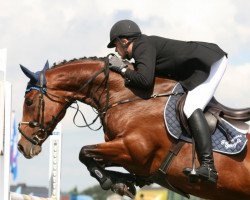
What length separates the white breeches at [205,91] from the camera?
23.2ft

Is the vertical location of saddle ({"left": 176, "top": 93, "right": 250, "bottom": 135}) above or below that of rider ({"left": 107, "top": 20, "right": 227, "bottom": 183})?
below

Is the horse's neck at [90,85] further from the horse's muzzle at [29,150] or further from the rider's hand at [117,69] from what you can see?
the horse's muzzle at [29,150]

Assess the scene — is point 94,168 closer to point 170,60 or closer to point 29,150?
point 29,150

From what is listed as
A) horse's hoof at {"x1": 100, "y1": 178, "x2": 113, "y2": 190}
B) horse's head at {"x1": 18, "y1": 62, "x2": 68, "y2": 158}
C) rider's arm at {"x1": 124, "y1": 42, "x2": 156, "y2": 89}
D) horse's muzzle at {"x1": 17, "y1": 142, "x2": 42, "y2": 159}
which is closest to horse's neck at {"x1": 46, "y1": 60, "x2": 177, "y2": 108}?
horse's head at {"x1": 18, "y1": 62, "x2": 68, "y2": 158}

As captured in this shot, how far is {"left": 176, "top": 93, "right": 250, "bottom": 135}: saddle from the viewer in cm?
711

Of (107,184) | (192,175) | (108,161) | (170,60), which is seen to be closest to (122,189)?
(107,184)

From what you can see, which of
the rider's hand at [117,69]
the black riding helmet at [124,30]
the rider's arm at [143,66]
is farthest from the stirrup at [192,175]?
the black riding helmet at [124,30]

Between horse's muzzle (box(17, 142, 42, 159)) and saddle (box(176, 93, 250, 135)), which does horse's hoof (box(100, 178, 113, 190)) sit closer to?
horse's muzzle (box(17, 142, 42, 159))

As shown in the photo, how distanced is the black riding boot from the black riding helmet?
3.49 ft

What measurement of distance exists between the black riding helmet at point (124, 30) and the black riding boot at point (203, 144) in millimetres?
1064

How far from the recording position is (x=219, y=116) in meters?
7.13

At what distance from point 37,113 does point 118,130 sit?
992mm

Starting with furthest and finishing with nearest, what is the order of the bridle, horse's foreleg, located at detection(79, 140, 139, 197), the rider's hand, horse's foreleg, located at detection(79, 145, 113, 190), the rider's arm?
the bridle, the rider's hand, horse's foreleg, located at detection(79, 145, 113, 190), horse's foreleg, located at detection(79, 140, 139, 197), the rider's arm

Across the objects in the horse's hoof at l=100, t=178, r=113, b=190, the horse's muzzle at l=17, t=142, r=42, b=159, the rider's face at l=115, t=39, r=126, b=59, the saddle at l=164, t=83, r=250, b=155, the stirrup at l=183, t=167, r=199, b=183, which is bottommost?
the horse's hoof at l=100, t=178, r=113, b=190
